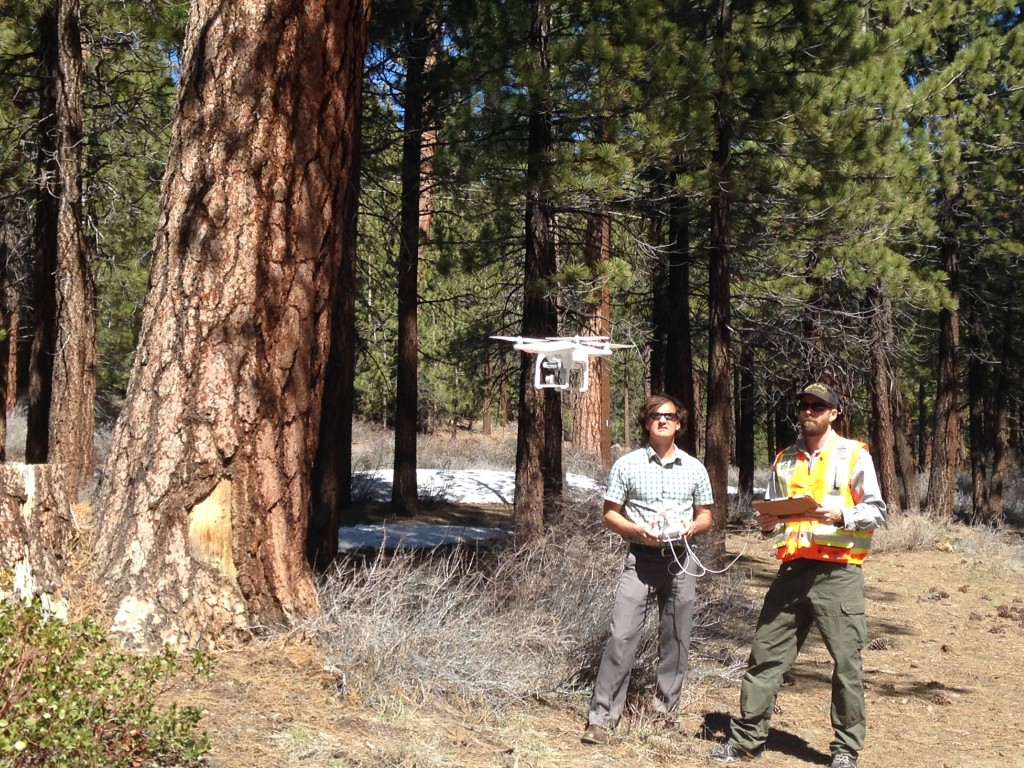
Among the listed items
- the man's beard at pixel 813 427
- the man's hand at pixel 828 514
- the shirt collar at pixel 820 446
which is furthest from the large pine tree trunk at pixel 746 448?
the man's hand at pixel 828 514

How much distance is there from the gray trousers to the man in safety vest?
17.0 inches

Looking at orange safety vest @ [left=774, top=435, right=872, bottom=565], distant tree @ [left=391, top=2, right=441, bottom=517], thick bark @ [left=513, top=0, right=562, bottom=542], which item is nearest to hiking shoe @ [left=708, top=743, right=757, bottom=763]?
orange safety vest @ [left=774, top=435, right=872, bottom=565]

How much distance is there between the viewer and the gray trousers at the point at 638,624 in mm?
6117

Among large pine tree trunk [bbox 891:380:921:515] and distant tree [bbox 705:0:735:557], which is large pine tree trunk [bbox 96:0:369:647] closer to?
distant tree [bbox 705:0:735:557]

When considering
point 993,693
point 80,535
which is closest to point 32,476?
point 80,535

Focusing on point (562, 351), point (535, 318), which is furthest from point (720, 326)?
point (562, 351)

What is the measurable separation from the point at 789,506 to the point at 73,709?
11.4 feet

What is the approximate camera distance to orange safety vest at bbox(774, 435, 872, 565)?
19.3 feet

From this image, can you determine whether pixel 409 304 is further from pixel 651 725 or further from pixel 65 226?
pixel 651 725

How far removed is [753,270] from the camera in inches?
550

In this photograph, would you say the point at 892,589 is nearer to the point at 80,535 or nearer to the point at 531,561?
the point at 531,561

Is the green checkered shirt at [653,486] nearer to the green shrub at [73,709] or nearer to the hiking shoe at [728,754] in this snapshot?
the hiking shoe at [728,754]

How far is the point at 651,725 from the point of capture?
6.26 metres

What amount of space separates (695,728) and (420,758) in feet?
7.98
